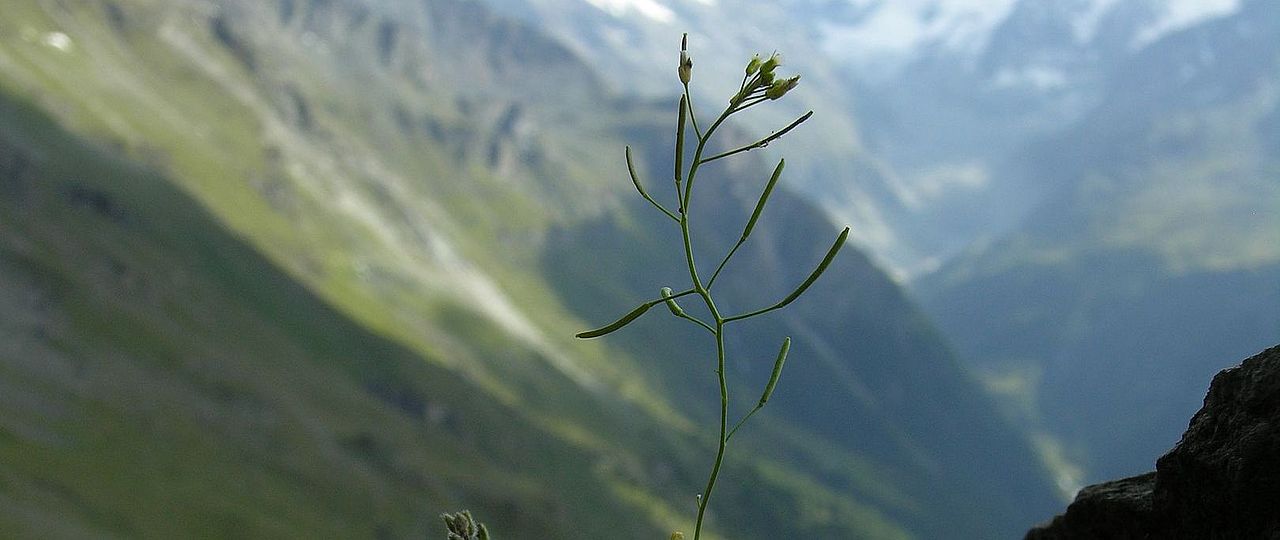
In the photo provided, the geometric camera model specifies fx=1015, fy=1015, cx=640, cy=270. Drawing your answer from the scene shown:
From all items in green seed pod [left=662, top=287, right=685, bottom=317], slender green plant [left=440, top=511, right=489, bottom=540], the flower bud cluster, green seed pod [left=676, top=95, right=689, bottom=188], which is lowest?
slender green plant [left=440, top=511, right=489, bottom=540]

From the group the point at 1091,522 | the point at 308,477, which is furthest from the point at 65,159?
the point at 1091,522

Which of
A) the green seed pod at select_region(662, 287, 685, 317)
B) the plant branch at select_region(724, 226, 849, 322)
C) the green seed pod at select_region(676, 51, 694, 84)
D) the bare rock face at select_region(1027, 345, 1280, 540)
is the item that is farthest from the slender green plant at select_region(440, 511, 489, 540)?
the bare rock face at select_region(1027, 345, 1280, 540)

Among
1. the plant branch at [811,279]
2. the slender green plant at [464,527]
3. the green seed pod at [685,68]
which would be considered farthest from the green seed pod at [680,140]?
the slender green plant at [464,527]

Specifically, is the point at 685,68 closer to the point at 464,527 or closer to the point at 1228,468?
the point at 464,527

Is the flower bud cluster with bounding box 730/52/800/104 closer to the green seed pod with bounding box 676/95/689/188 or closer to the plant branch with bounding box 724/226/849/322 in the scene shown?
the green seed pod with bounding box 676/95/689/188

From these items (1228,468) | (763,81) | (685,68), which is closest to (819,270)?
(763,81)

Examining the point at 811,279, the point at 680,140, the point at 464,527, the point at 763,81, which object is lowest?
the point at 464,527

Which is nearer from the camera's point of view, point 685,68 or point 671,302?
point 685,68

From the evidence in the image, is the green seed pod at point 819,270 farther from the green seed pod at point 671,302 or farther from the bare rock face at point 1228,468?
the bare rock face at point 1228,468
